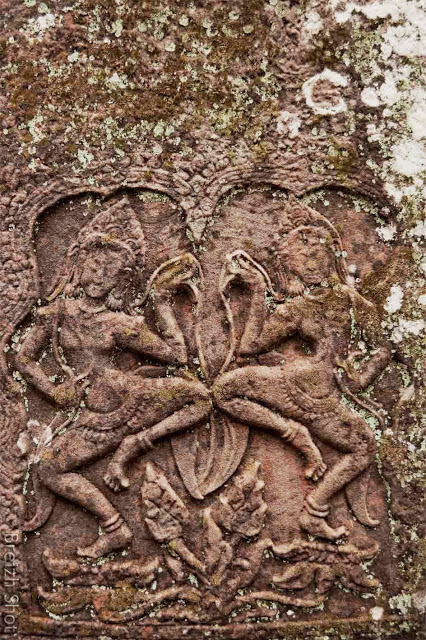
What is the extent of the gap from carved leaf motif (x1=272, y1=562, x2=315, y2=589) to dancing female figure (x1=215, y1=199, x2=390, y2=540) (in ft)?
0.60

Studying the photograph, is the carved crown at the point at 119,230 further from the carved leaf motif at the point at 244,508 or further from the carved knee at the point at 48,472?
the carved leaf motif at the point at 244,508

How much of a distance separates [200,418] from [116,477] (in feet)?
1.62

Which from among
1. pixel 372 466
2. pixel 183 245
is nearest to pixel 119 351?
pixel 183 245

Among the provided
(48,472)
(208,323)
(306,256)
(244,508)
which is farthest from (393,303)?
(48,472)

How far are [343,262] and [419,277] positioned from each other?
393 mm

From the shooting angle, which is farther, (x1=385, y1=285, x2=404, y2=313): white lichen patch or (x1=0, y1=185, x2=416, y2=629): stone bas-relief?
(x1=385, y1=285, x2=404, y2=313): white lichen patch

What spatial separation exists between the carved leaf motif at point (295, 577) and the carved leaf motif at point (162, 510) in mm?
536

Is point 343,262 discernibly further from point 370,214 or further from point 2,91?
point 2,91

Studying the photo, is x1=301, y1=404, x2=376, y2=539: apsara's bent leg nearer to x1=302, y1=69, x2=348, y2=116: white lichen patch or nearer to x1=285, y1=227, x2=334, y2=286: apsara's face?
x1=285, y1=227, x2=334, y2=286: apsara's face

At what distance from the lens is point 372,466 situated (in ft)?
11.4

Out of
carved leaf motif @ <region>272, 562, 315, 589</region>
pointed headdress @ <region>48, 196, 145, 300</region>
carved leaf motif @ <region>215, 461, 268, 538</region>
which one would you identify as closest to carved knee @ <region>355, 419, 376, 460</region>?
carved leaf motif @ <region>215, 461, 268, 538</region>

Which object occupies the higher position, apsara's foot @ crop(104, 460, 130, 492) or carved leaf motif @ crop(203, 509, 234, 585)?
apsara's foot @ crop(104, 460, 130, 492)

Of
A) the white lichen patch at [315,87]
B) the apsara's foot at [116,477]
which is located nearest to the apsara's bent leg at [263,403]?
the apsara's foot at [116,477]

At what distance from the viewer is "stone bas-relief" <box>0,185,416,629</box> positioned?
11.1 ft
